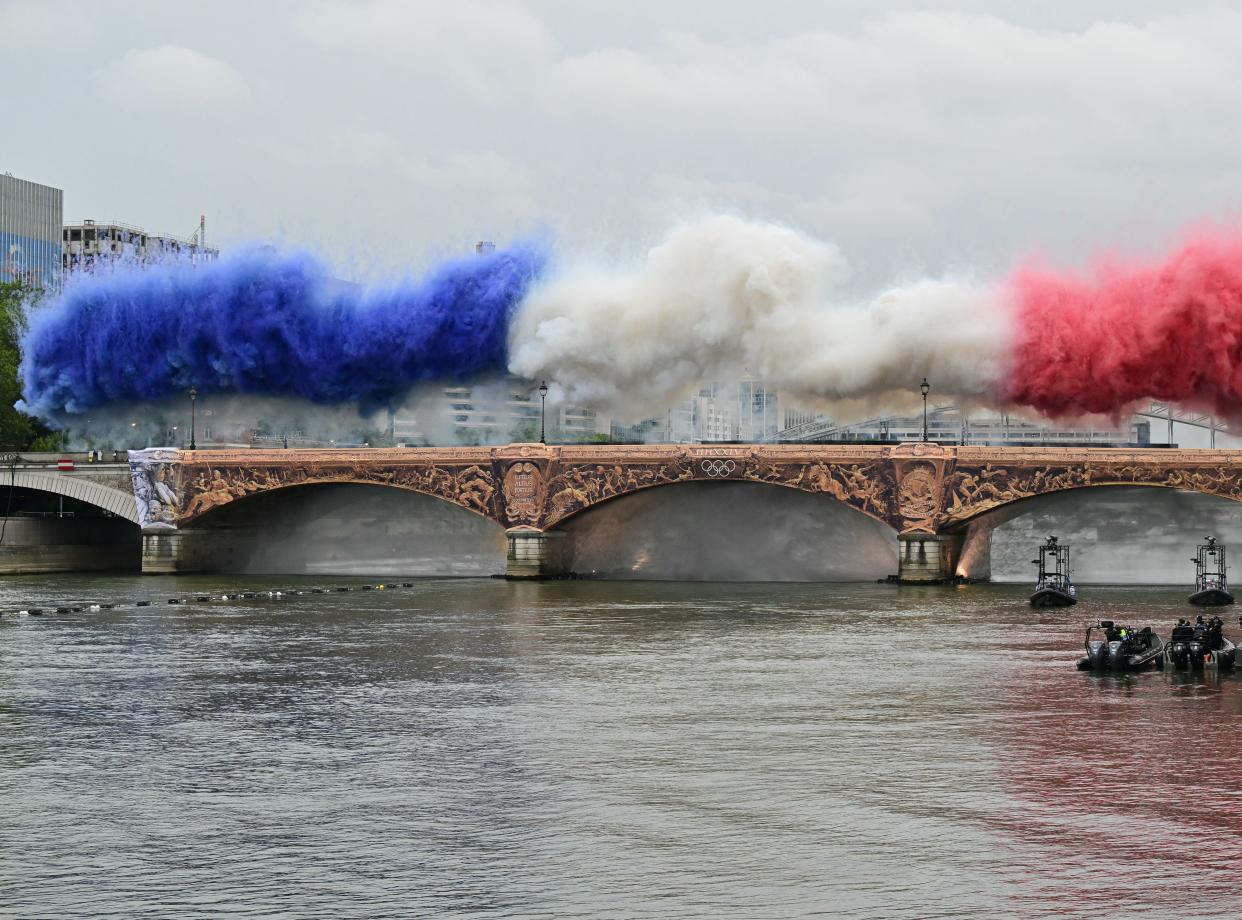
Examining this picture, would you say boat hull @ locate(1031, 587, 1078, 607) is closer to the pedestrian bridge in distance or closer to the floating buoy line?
the pedestrian bridge in distance

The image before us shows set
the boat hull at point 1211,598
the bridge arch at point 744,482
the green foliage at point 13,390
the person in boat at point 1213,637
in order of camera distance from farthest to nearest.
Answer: the green foliage at point 13,390, the bridge arch at point 744,482, the boat hull at point 1211,598, the person in boat at point 1213,637

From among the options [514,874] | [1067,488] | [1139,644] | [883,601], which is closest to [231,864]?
[514,874]

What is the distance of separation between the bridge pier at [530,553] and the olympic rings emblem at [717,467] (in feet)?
33.6

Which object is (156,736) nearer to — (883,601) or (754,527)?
(883,601)

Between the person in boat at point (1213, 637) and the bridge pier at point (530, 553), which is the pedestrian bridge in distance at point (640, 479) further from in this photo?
the person in boat at point (1213, 637)

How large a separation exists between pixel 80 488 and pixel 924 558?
51710mm

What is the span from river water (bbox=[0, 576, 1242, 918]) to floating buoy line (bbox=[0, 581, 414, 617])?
15.2 meters

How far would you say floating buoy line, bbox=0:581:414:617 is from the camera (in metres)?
73.8

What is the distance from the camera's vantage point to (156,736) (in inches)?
1492

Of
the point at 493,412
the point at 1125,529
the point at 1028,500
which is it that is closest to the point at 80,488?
the point at 493,412

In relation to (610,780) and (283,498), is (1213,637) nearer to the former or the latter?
(610,780)

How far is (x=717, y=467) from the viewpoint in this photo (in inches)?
3644

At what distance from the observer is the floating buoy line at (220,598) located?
73812 millimetres

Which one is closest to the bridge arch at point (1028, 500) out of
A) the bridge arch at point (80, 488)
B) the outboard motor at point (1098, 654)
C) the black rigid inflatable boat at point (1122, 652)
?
the black rigid inflatable boat at point (1122, 652)
